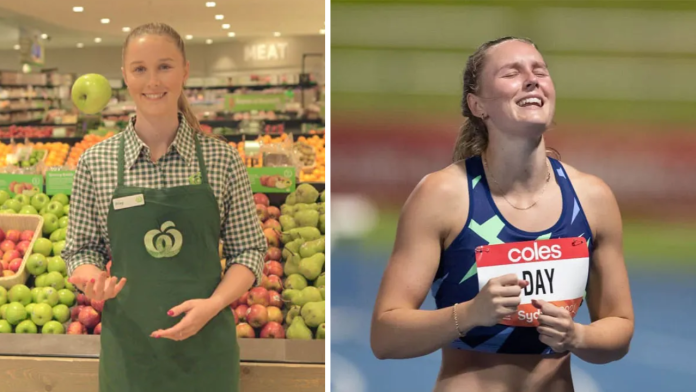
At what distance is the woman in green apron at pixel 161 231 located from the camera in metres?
2.48

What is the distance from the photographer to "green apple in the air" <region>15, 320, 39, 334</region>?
287 cm

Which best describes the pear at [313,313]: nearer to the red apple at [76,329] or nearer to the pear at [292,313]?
the pear at [292,313]

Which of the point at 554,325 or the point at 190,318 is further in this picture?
the point at 190,318

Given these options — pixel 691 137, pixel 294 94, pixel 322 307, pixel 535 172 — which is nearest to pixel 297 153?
pixel 294 94

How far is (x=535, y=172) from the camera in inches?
92.3

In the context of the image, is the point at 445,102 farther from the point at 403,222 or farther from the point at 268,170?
the point at 268,170

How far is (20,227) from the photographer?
308 centimetres

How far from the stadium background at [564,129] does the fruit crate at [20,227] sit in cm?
131

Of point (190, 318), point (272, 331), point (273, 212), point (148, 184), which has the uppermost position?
point (148, 184)

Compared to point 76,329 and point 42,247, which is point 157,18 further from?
point 76,329

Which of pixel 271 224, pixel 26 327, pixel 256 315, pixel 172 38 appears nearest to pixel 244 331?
pixel 256 315

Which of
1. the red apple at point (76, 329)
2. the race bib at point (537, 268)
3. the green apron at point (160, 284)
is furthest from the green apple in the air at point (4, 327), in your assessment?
the race bib at point (537, 268)

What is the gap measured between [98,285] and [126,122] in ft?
2.36

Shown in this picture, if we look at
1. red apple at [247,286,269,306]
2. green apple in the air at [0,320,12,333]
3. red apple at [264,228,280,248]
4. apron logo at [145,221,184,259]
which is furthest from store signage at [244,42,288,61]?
green apple in the air at [0,320,12,333]
